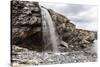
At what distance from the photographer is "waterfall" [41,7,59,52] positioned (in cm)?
235

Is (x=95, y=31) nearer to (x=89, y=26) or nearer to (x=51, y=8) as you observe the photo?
(x=89, y=26)

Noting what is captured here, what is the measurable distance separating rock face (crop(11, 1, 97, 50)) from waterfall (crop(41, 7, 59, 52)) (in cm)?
4

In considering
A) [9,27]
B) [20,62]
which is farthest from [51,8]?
[20,62]

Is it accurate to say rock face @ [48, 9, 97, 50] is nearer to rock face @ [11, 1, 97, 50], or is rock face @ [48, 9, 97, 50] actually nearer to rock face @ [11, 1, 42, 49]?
rock face @ [11, 1, 97, 50]

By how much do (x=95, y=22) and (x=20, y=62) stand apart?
3.60ft

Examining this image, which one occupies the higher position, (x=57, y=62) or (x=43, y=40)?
(x=43, y=40)

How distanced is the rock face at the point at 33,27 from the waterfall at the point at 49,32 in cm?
4

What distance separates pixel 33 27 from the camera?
2311 millimetres

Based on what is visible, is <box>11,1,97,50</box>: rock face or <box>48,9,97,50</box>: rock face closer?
<box>11,1,97,50</box>: rock face

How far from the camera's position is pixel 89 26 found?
8.25 ft

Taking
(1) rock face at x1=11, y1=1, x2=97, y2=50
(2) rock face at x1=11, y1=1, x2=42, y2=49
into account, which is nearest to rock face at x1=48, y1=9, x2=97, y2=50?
(1) rock face at x1=11, y1=1, x2=97, y2=50

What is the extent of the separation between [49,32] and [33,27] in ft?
0.68
